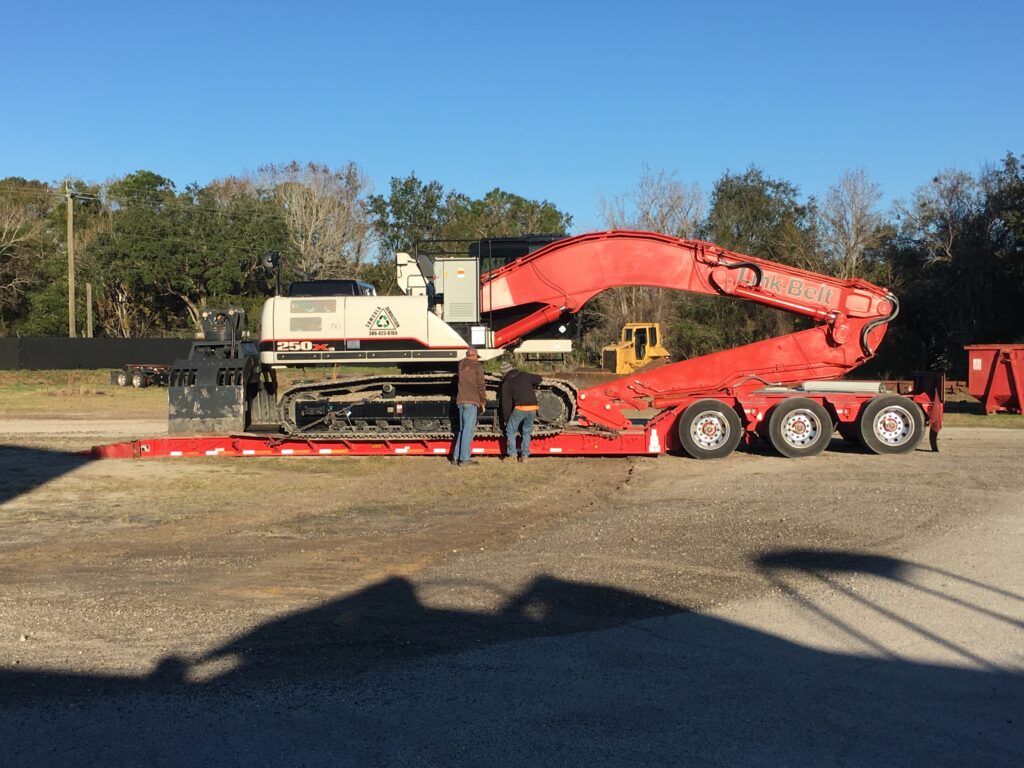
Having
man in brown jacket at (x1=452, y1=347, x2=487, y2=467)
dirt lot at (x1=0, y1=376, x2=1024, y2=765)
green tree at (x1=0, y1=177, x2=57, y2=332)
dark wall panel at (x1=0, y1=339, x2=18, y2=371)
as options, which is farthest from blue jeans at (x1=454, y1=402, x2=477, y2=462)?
green tree at (x1=0, y1=177, x2=57, y2=332)

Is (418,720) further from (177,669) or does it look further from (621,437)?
(621,437)

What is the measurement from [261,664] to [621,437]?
9497mm

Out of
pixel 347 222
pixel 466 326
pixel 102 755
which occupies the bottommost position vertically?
pixel 102 755

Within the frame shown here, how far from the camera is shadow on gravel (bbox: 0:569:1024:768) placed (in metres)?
4.39

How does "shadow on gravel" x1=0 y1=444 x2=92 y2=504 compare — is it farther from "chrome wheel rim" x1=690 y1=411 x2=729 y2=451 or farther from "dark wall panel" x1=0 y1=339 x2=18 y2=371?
"dark wall panel" x1=0 y1=339 x2=18 y2=371

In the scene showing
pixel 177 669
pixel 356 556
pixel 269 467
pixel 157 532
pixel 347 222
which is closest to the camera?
→ pixel 177 669

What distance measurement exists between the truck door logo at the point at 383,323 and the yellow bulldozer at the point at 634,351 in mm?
17188

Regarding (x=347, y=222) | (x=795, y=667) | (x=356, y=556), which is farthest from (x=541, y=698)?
(x=347, y=222)

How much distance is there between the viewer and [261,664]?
5.59 meters

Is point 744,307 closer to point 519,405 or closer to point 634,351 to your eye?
point 634,351

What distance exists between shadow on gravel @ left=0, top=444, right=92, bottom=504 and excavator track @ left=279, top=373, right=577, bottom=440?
3.25 m

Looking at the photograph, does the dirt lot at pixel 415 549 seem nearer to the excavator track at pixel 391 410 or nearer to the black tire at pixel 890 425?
the black tire at pixel 890 425

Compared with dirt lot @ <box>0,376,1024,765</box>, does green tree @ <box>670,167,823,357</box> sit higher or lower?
higher

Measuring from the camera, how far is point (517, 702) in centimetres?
500
